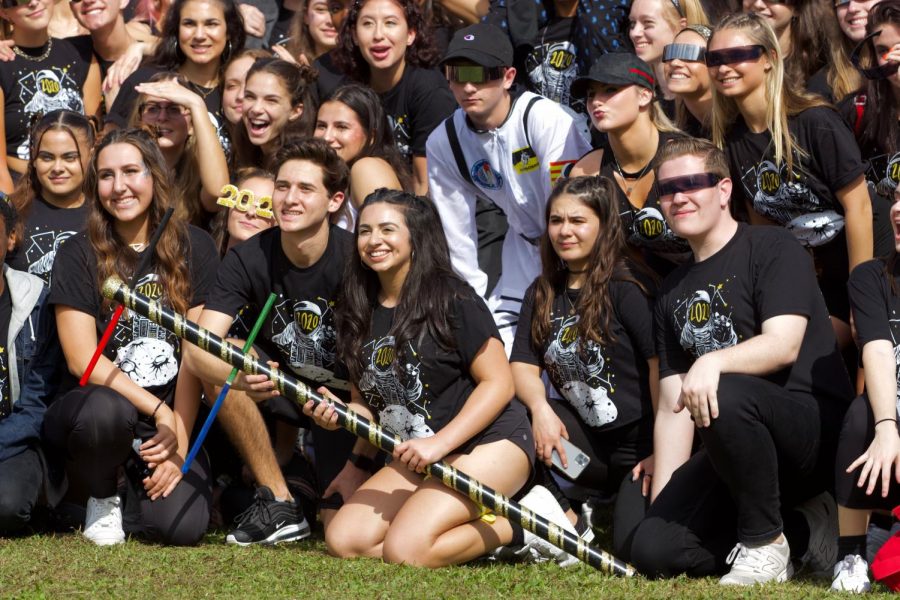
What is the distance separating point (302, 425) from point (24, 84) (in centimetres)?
273

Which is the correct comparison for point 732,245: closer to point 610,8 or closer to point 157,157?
point 610,8

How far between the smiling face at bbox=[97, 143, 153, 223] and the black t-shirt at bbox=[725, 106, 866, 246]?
2710 mm

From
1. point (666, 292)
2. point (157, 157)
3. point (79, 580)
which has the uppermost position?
point (157, 157)

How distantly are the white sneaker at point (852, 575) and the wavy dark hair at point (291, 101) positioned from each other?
367 cm

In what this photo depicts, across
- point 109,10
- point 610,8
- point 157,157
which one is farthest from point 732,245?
point 109,10

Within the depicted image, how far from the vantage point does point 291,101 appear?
299 inches

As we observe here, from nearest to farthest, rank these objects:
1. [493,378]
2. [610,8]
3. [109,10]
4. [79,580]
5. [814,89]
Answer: [79,580], [493,378], [814,89], [610,8], [109,10]

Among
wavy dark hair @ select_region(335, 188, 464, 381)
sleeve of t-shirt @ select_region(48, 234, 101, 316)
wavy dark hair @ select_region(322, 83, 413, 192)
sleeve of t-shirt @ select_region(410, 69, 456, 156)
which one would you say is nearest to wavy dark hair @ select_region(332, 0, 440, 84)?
sleeve of t-shirt @ select_region(410, 69, 456, 156)

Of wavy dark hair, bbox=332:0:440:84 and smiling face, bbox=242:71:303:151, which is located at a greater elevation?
wavy dark hair, bbox=332:0:440:84

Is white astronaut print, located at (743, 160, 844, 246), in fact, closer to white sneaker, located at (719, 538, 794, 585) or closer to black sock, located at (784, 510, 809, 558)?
black sock, located at (784, 510, 809, 558)

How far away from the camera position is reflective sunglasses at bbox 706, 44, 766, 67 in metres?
6.07

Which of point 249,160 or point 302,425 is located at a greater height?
point 249,160

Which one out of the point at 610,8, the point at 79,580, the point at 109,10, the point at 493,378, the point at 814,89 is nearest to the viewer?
the point at 79,580

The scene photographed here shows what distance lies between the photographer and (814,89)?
6.64 m
